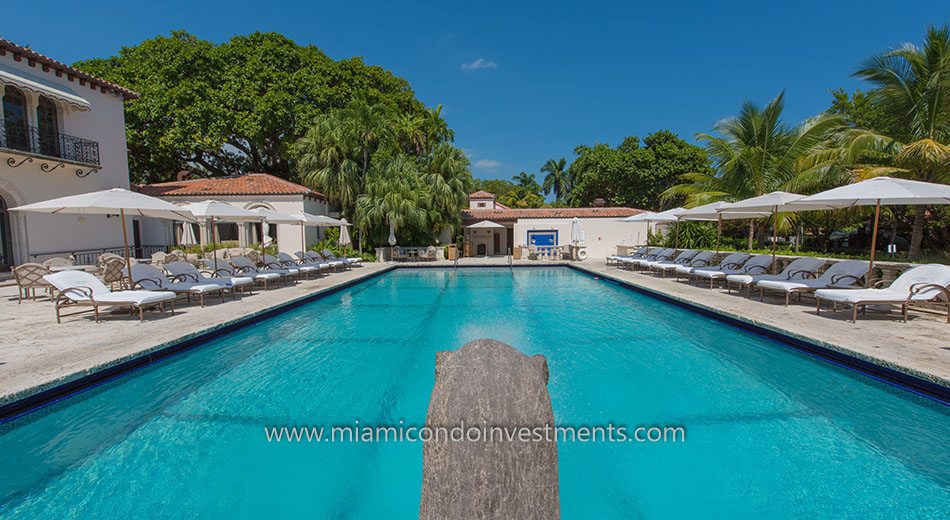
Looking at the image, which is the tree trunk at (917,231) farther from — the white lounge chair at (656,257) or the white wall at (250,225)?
the white wall at (250,225)

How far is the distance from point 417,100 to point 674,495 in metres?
33.1

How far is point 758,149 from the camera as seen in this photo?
16500 millimetres

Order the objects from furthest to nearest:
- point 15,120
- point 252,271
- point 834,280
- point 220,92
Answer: point 220,92, point 15,120, point 252,271, point 834,280

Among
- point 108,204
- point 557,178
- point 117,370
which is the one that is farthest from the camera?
point 557,178

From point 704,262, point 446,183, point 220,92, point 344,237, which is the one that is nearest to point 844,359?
point 704,262

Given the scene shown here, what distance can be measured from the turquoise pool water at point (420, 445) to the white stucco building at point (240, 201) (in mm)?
15918

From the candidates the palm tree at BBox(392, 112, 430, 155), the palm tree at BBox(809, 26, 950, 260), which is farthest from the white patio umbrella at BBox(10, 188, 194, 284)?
the palm tree at BBox(809, 26, 950, 260)

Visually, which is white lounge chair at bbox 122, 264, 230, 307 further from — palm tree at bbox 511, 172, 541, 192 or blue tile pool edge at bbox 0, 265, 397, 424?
palm tree at bbox 511, 172, 541, 192

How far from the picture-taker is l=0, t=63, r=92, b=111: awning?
13055 mm

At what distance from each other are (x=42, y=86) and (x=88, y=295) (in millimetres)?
11582

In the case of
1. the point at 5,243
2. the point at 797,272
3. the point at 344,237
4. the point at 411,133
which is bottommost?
the point at 797,272

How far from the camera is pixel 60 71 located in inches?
604

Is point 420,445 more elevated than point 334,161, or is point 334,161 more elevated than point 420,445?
point 334,161

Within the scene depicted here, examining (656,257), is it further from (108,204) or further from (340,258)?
(108,204)
